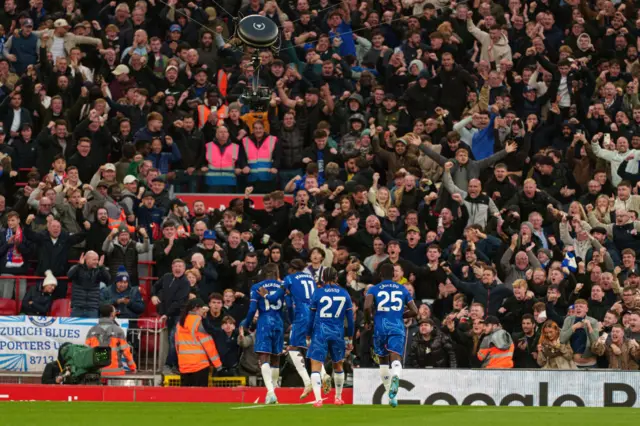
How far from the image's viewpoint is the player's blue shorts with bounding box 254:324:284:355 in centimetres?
2064

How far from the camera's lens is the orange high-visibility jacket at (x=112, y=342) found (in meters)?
23.1

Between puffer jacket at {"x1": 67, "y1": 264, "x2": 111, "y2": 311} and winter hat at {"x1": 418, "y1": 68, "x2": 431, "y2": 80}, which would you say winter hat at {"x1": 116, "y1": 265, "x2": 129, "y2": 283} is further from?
winter hat at {"x1": 418, "y1": 68, "x2": 431, "y2": 80}

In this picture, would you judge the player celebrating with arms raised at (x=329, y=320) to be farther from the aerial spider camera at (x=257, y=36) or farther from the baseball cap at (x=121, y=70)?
the baseball cap at (x=121, y=70)

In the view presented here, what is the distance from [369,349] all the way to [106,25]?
11592 millimetres

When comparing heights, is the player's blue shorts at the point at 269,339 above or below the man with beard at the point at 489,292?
below

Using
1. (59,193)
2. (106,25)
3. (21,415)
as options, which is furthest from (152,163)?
(21,415)

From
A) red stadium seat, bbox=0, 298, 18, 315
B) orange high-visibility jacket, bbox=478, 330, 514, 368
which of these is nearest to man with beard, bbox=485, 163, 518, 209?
orange high-visibility jacket, bbox=478, 330, 514, 368

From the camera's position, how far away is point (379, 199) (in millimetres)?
25734

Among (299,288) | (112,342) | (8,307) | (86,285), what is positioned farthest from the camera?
(8,307)

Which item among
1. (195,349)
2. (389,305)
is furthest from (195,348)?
(389,305)

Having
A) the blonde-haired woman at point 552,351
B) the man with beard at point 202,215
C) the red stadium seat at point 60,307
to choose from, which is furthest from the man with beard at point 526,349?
the red stadium seat at point 60,307

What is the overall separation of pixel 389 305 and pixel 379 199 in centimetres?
592

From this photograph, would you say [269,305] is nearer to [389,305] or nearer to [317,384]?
[317,384]

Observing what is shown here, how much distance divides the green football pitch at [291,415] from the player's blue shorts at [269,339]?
1469 millimetres
